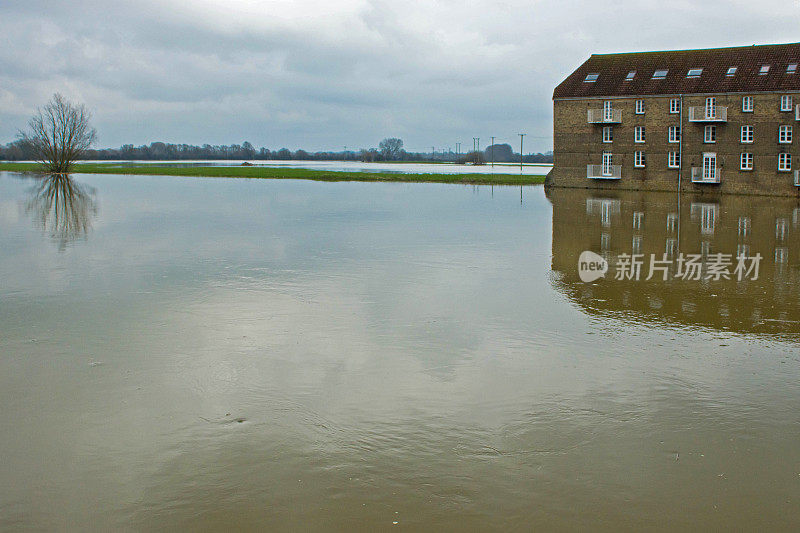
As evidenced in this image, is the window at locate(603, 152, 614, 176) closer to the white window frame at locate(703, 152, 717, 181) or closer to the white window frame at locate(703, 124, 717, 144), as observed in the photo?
the white window frame at locate(703, 152, 717, 181)

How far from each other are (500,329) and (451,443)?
14.7 feet

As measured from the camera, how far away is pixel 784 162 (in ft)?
156

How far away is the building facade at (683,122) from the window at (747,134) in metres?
0.06

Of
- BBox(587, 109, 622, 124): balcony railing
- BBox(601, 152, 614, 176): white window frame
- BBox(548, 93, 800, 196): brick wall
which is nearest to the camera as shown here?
BBox(548, 93, 800, 196): brick wall

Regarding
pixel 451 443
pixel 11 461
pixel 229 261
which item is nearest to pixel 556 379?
pixel 451 443

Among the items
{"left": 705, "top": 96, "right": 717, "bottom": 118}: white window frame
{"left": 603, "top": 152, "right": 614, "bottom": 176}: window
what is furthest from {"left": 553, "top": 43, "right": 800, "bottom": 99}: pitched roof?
{"left": 603, "top": 152, "right": 614, "bottom": 176}: window

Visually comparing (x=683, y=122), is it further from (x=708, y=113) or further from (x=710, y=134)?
(x=710, y=134)

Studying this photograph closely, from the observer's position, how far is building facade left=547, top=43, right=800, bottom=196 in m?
47.8

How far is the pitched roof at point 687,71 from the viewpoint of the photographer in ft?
159

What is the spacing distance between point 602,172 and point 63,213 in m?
36.9

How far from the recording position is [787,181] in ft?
155

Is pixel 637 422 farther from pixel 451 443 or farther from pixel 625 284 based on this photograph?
pixel 625 284

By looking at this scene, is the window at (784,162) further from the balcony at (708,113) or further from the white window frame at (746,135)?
the balcony at (708,113)

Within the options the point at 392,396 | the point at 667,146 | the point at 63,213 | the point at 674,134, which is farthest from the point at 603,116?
the point at 392,396
